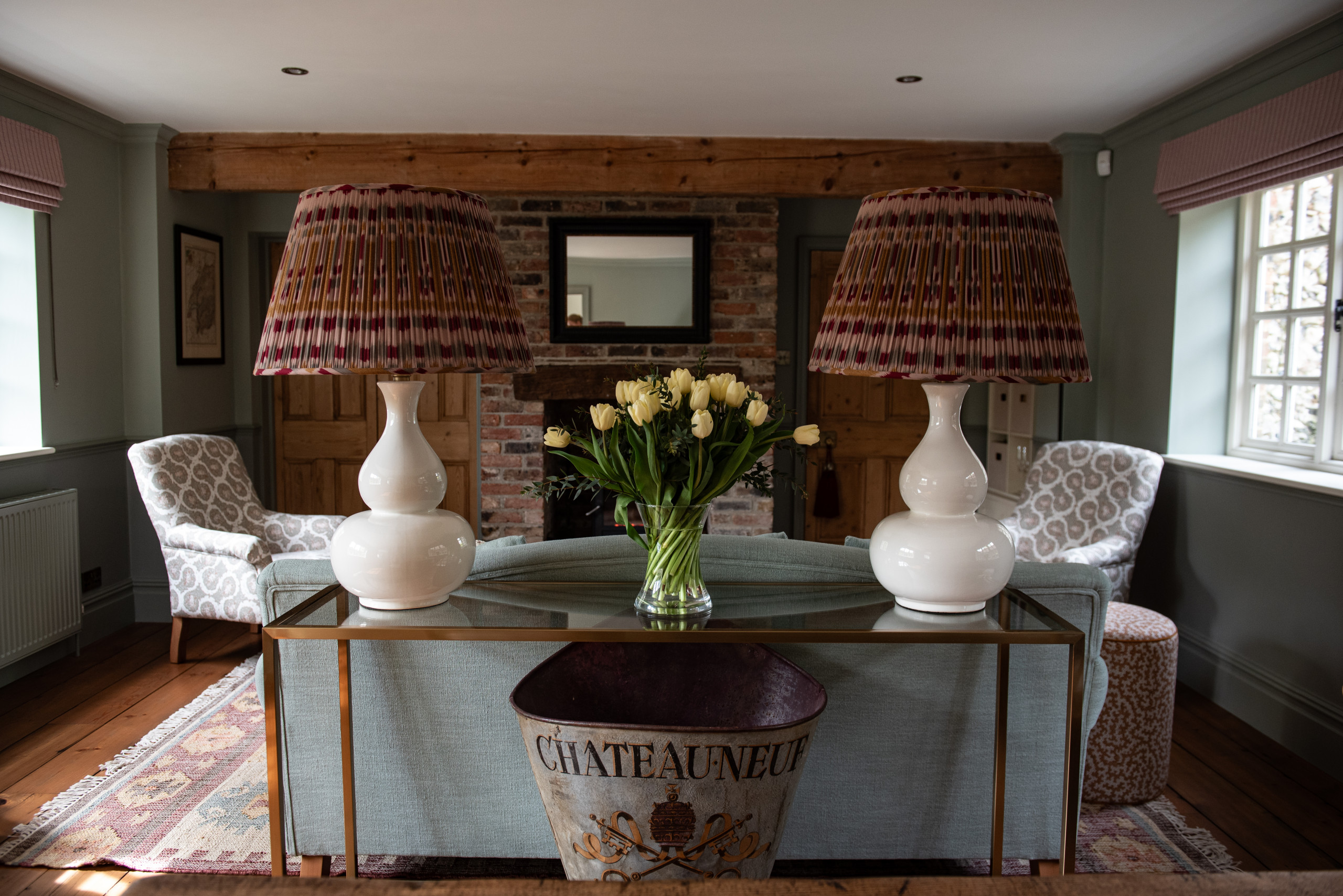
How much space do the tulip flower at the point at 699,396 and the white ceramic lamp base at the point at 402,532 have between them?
0.47 m

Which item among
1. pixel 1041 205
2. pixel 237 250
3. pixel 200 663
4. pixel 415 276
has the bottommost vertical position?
pixel 200 663

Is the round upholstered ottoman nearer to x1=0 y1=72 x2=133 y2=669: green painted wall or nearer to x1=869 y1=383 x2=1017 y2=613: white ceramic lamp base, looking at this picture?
x1=869 y1=383 x2=1017 y2=613: white ceramic lamp base

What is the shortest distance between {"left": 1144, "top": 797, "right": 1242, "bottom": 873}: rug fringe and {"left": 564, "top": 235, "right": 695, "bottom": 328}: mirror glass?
10.2 feet

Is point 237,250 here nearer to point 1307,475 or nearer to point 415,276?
point 415,276

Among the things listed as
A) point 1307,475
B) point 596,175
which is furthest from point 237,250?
point 1307,475

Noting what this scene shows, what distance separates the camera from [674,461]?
1.67 meters

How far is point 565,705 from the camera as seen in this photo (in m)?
1.75

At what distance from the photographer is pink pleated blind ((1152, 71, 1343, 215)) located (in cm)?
277

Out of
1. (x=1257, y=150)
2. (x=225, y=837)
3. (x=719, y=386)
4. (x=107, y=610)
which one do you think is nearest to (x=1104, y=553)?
(x=1257, y=150)

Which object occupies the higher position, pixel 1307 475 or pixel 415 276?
pixel 415 276

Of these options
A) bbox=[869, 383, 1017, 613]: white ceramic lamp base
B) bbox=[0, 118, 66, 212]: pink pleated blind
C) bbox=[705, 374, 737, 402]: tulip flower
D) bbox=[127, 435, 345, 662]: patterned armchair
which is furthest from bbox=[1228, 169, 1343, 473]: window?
bbox=[0, 118, 66, 212]: pink pleated blind

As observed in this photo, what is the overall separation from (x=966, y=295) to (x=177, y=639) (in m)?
3.37

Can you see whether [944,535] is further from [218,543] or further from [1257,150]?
[218,543]

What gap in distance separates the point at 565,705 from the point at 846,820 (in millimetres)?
633
